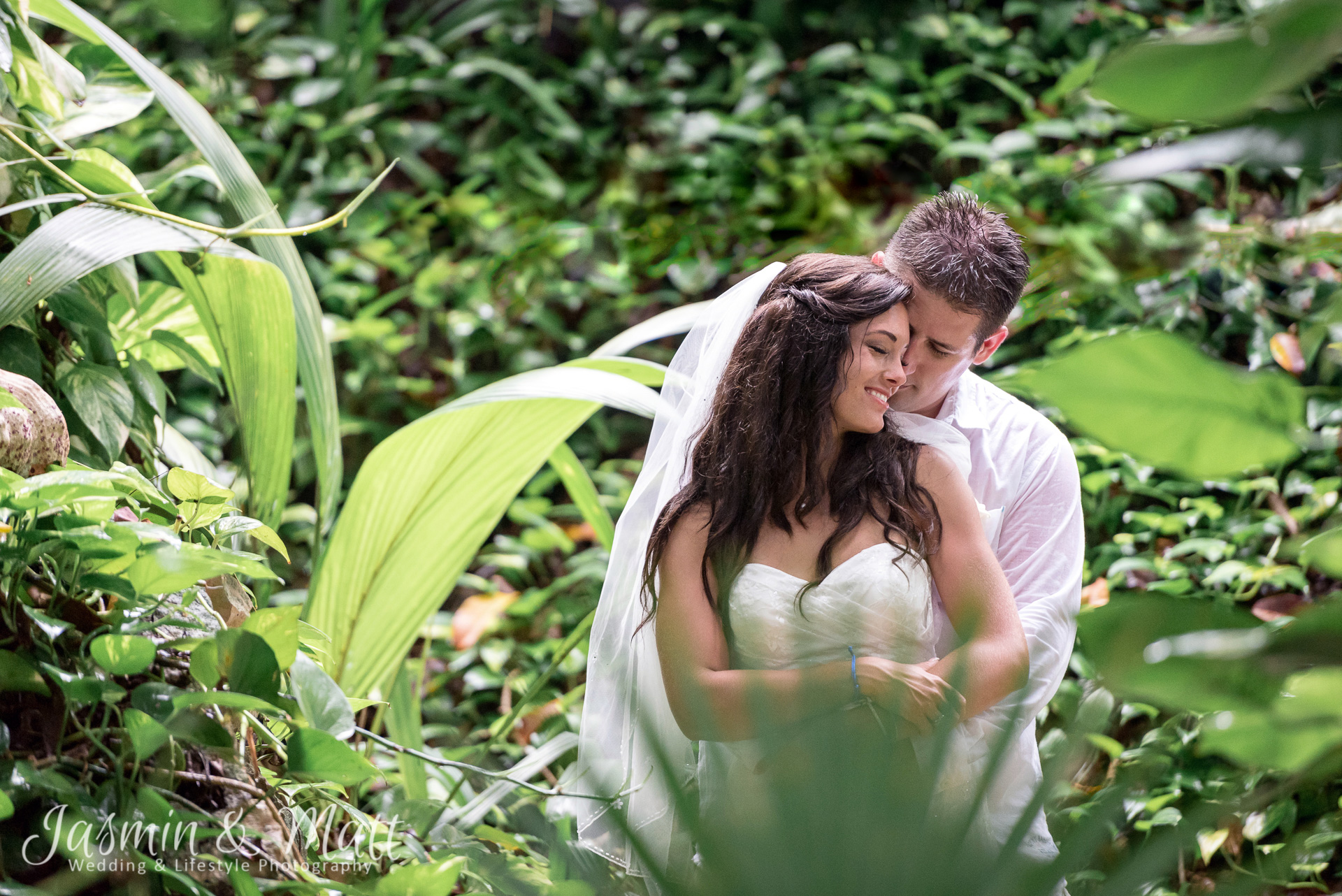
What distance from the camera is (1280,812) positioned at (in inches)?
72.6

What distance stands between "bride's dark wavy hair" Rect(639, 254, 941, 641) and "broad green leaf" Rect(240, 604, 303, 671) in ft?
2.54

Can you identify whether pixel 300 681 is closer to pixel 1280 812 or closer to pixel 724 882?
pixel 724 882

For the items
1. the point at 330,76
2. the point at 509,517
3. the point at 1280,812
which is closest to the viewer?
the point at 1280,812

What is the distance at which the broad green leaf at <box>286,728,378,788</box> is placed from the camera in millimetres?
840

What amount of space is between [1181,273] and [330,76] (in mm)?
3265

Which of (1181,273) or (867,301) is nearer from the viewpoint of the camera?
(867,301)

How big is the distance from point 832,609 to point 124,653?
100cm

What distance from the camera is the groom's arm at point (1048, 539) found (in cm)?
161

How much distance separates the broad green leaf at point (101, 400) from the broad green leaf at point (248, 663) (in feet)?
2.01

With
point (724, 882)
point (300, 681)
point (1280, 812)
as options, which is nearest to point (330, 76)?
point (300, 681)

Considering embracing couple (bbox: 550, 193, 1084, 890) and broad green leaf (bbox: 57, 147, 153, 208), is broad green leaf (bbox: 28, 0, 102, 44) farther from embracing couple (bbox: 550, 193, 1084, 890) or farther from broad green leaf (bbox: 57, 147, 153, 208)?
embracing couple (bbox: 550, 193, 1084, 890)

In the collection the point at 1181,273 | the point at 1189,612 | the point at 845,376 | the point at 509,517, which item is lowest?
the point at 509,517

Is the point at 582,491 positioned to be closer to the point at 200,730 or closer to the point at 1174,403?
the point at 200,730

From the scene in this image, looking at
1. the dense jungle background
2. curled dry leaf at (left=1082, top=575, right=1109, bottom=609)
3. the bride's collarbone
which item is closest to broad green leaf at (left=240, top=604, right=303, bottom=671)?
the dense jungle background
